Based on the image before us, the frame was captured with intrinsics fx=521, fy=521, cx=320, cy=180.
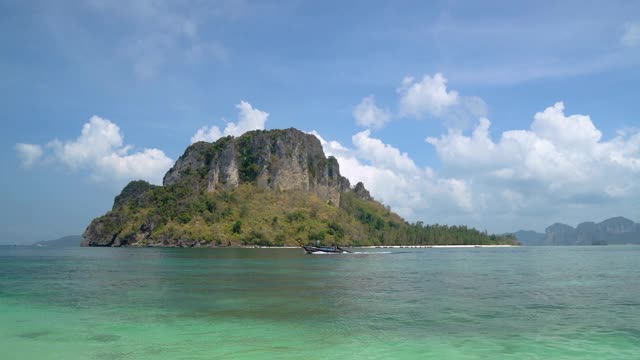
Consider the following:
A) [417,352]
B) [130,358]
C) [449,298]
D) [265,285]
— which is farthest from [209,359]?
[265,285]

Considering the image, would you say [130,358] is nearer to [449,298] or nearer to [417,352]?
[417,352]

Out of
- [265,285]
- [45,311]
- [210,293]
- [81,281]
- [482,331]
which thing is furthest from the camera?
[81,281]

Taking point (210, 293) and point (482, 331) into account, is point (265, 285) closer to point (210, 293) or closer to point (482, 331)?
point (210, 293)

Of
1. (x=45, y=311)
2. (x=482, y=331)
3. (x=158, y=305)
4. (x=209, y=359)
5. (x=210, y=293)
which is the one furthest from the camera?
(x=210, y=293)

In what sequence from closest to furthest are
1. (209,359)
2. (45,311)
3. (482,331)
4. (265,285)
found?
(209,359)
(482,331)
(45,311)
(265,285)

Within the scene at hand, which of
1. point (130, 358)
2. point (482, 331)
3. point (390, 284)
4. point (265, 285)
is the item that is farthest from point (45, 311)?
point (390, 284)

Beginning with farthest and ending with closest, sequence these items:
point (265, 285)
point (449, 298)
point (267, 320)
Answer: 1. point (265, 285)
2. point (449, 298)
3. point (267, 320)

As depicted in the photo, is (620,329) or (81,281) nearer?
(620,329)

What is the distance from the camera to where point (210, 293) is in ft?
164

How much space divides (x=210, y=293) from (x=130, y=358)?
2715 centimetres

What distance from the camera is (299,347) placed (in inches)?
1009

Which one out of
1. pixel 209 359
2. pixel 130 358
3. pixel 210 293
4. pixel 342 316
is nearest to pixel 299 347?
pixel 209 359

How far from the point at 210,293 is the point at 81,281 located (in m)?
23.3

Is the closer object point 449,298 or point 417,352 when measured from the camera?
point 417,352
